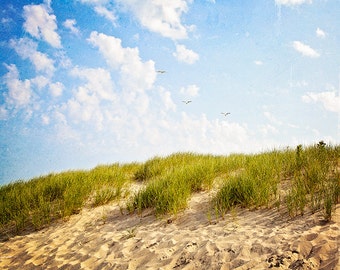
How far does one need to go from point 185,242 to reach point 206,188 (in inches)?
99.7

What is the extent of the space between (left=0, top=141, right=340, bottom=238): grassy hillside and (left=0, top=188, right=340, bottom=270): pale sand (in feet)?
0.79

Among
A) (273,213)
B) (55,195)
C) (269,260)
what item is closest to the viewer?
(269,260)

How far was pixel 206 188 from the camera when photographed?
6414 millimetres

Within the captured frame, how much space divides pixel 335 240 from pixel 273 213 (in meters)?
1.27

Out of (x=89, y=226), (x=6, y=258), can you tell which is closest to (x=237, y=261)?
(x=89, y=226)

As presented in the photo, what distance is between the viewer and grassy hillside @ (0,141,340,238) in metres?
4.62

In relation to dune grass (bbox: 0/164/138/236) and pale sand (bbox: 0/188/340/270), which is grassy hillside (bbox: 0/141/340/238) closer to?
dune grass (bbox: 0/164/138/236)

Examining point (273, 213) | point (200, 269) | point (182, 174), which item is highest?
point (182, 174)

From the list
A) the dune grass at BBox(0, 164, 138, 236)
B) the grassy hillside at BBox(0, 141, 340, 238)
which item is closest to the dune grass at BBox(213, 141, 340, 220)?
the grassy hillside at BBox(0, 141, 340, 238)

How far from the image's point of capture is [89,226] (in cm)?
565

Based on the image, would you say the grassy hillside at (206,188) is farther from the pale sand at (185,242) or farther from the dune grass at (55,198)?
the pale sand at (185,242)

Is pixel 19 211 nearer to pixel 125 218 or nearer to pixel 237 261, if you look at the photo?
pixel 125 218

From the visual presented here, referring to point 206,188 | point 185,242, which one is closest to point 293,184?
point 206,188

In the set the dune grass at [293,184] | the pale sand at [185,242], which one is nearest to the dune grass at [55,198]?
the pale sand at [185,242]
